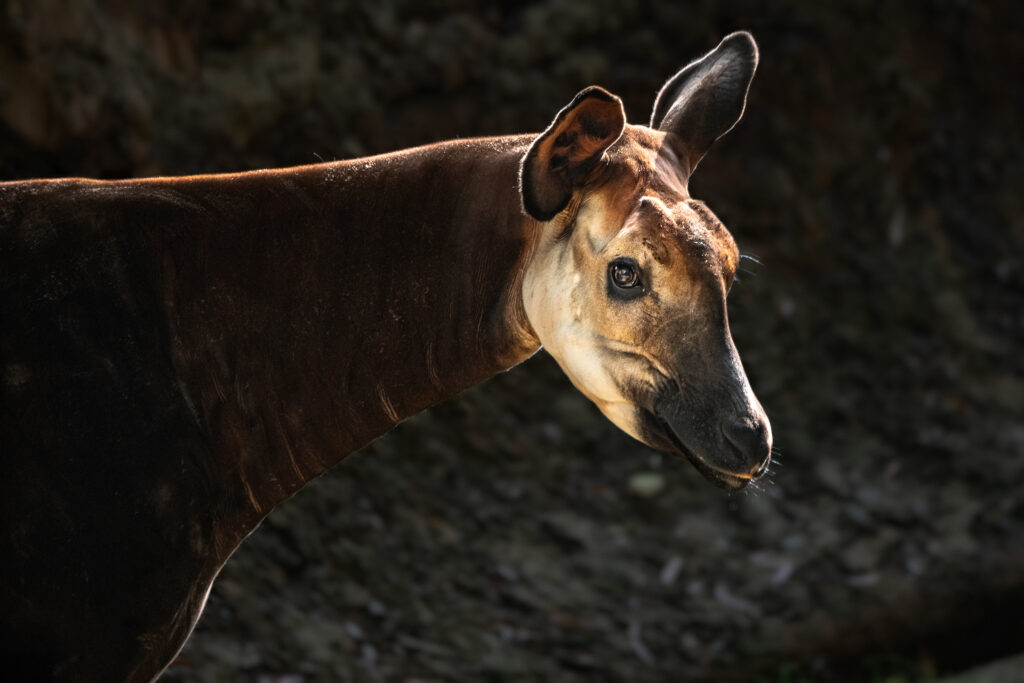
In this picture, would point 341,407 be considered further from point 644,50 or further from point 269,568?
point 644,50


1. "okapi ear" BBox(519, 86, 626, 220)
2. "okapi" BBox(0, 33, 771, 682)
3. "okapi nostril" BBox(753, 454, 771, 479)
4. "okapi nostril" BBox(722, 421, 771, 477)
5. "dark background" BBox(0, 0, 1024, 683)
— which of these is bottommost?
"dark background" BBox(0, 0, 1024, 683)

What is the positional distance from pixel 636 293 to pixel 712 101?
0.68 metres

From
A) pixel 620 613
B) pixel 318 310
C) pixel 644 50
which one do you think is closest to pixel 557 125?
pixel 318 310

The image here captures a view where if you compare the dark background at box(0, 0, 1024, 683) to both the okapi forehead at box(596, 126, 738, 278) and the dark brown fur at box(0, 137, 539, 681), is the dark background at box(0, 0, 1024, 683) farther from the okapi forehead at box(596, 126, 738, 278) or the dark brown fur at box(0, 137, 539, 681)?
the okapi forehead at box(596, 126, 738, 278)

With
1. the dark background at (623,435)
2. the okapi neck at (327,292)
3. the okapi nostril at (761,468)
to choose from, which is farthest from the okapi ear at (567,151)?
the dark background at (623,435)

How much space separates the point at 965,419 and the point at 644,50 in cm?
317

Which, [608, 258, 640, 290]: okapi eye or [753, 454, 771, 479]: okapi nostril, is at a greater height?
[608, 258, 640, 290]: okapi eye

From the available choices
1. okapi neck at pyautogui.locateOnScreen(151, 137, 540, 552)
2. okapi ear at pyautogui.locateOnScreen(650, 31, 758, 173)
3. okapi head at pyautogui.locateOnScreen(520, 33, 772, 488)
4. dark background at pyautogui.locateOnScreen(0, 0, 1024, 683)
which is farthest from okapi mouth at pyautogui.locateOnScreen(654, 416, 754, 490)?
dark background at pyautogui.locateOnScreen(0, 0, 1024, 683)

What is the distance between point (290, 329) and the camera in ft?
8.19

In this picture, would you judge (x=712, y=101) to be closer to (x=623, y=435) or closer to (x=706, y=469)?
(x=706, y=469)

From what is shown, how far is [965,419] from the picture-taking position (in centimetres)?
676

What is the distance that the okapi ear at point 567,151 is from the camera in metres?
2.21

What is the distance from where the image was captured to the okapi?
7.31 ft

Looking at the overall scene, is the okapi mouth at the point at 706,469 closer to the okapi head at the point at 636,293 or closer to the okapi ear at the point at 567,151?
the okapi head at the point at 636,293
